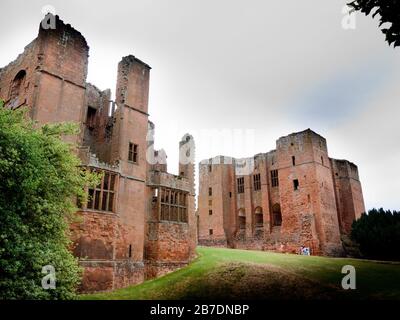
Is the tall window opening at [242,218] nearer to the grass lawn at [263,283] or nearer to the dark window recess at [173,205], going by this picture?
the dark window recess at [173,205]

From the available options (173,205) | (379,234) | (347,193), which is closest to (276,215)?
(347,193)

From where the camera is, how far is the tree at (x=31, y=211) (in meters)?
11.7

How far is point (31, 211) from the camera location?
13297mm

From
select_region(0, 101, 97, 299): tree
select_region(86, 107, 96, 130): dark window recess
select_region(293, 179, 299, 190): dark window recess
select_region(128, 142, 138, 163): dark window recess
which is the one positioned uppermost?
select_region(86, 107, 96, 130): dark window recess

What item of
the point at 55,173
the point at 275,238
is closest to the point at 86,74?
the point at 55,173

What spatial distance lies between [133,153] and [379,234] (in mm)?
24404

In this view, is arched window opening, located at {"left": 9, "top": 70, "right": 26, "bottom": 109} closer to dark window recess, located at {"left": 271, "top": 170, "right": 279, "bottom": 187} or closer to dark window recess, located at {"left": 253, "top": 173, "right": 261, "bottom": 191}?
dark window recess, located at {"left": 271, "top": 170, "right": 279, "bottom": 187}

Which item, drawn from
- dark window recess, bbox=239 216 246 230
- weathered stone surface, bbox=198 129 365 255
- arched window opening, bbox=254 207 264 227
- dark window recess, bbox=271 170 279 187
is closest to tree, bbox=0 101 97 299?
weathered stone surface, bbox=198 129 365 255

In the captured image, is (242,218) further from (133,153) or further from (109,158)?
(109,158)

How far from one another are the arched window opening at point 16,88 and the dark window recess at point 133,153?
25.3 ft

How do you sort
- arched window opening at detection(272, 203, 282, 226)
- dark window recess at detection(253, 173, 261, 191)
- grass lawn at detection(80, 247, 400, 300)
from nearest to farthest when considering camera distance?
grass lawn at detection(80, 247, 400, 300) < arched window opening at detection(272, 203, 282, 226) < dark window recess at detection(253, 173, 261, 191)

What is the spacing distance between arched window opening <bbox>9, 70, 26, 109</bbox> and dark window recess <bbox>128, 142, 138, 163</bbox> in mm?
7702

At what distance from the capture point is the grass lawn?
16.8 metres

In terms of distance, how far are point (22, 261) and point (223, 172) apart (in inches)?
1611
